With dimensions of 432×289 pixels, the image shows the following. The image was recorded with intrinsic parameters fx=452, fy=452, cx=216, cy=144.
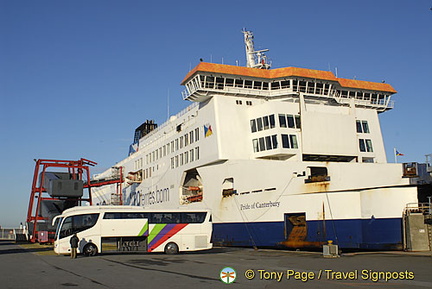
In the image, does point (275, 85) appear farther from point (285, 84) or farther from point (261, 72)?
point (261, 72)

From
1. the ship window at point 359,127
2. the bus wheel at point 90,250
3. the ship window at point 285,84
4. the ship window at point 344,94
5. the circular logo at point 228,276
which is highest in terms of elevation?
the ship window at point 285,84

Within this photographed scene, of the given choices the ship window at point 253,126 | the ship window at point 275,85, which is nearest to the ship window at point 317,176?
the ship window at point 253,126

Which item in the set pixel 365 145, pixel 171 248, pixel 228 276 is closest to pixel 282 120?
pixel 365 145

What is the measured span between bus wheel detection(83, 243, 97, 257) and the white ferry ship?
8.34m

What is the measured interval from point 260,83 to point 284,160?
652 cm

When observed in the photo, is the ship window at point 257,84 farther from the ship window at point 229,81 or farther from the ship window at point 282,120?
the ship window at point 282,120

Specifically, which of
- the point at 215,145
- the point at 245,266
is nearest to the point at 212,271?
the point at 245,266

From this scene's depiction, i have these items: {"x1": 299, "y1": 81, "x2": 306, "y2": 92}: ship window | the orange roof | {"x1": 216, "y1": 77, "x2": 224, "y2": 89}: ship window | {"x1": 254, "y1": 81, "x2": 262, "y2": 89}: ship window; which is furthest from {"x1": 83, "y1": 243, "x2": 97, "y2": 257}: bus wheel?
{"x1": 299, "y1": 81, "x2": 306, "y2": 92}: ship window

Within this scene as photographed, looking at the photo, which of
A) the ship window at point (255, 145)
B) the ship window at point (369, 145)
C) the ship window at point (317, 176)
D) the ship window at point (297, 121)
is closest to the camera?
the ship window at point (317, 176)

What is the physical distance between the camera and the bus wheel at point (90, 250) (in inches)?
874

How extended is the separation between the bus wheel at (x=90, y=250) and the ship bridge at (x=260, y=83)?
1305 cm

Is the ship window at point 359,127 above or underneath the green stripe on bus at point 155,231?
above

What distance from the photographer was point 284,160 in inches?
1113

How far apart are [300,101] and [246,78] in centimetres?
457
